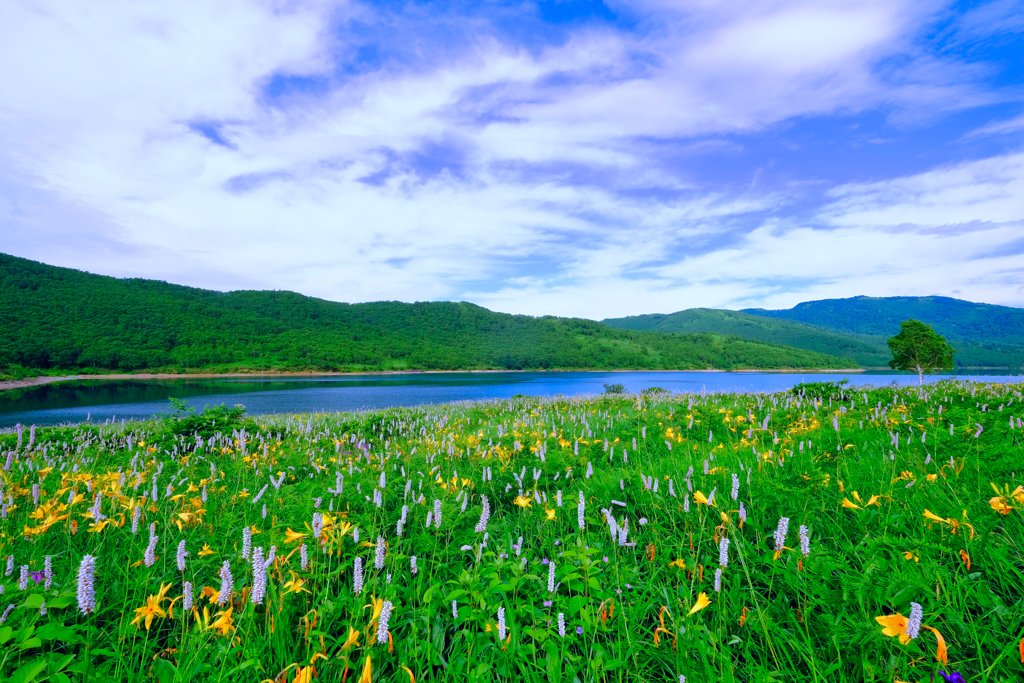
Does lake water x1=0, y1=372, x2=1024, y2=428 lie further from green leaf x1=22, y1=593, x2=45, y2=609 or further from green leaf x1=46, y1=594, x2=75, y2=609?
green leaf x1=22, y1=593, x2=45, y2=609

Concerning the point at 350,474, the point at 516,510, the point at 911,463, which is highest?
the point at 911,463

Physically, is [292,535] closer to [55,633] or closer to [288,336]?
[55,633]

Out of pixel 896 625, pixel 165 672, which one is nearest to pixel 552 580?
pixel 896 625

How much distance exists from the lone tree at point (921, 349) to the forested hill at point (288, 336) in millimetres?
105778

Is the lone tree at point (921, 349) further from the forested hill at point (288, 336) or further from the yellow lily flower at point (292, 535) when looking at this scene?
the forested hill at point (288, 336)

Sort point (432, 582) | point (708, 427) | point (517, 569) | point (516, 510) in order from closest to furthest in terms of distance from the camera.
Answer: point (517, 569) < point (432, 582) < point (516, 510) < point (708, 427)

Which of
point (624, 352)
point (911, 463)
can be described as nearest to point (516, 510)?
point (911, 463)

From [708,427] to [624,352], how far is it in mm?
148422

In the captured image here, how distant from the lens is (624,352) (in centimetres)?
15100

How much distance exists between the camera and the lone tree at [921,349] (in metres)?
32.5

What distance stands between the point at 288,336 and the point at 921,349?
14842cm

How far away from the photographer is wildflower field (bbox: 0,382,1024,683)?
203cm

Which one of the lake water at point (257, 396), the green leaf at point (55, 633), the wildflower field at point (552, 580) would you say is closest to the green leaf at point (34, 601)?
the wildflower field at point (552, 580)

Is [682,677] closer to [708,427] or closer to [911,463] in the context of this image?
[911,463]
